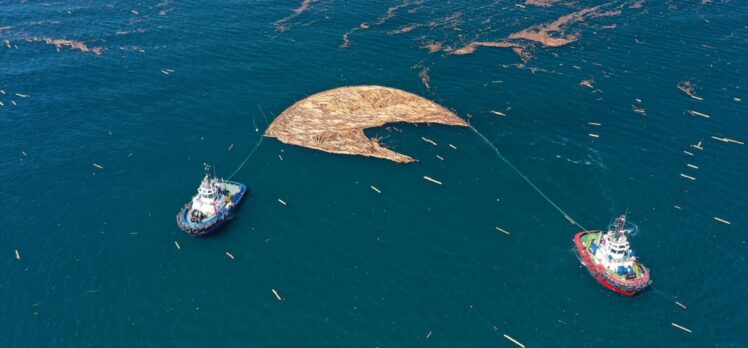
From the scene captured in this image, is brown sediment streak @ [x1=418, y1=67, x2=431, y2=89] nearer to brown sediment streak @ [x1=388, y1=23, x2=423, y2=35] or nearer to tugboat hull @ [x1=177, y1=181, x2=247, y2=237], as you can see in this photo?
brown sediment streak @ [x1=388, y1=23, x2=423, y2=35]

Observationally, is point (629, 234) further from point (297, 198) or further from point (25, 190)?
point (25, 190)

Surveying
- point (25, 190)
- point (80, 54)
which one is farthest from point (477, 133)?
point (80, 54)

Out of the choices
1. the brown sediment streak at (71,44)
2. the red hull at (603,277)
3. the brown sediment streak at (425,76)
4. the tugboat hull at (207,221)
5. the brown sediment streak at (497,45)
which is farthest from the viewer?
the brown sediment streak at (71,44)

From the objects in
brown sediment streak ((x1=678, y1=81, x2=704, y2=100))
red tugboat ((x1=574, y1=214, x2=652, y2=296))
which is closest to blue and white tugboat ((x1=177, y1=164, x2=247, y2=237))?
red tugboat ((x1=574, y1=214, x2=652, y2=296))

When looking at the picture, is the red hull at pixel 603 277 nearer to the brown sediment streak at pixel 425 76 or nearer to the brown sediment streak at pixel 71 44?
the brown sediment streak at pixel 425 76

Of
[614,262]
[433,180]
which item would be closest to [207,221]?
[433,180]

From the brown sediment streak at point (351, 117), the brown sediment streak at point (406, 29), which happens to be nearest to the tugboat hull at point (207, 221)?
the brown sediment streak at point (351, 117)
